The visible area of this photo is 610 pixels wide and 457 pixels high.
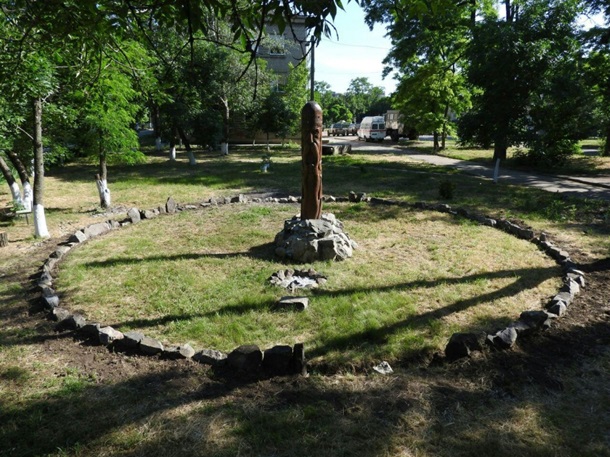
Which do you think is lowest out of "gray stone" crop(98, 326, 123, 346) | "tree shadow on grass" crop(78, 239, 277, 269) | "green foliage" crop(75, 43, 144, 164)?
"gray stone" crop(98, 326, 123, 346)

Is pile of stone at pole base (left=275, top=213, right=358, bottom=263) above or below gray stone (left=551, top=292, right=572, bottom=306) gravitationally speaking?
above

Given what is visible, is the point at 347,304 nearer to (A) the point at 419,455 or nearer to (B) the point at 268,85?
(A) the point at 419,455

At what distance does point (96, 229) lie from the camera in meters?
8.62

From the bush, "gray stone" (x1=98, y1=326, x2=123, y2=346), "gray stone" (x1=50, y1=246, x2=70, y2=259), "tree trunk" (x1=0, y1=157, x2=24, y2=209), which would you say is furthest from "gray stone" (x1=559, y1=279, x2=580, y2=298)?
the bush

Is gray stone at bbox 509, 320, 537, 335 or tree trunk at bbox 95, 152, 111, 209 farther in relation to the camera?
tree trunk at bbox 95, 152, 111, 209

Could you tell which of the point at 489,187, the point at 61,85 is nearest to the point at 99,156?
the point at 61,85

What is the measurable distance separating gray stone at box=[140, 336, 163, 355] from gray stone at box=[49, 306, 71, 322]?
1.31 m

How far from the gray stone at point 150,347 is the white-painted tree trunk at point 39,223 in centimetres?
541

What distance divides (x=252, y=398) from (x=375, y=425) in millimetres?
1072

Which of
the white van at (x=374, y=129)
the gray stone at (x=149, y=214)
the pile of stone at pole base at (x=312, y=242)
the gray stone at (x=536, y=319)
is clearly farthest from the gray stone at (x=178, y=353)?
the white van at (x=374, y=129)

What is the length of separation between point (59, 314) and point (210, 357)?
2204 mm

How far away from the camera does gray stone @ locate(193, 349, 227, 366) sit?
4.11 meters

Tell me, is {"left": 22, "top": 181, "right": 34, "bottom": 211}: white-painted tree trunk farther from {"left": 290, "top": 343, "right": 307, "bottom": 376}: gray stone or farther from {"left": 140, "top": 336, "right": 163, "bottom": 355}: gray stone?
{"left": 290, "top": 343, "right": 307, "bottom": 376}: gray stone

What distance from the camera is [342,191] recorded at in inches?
524
